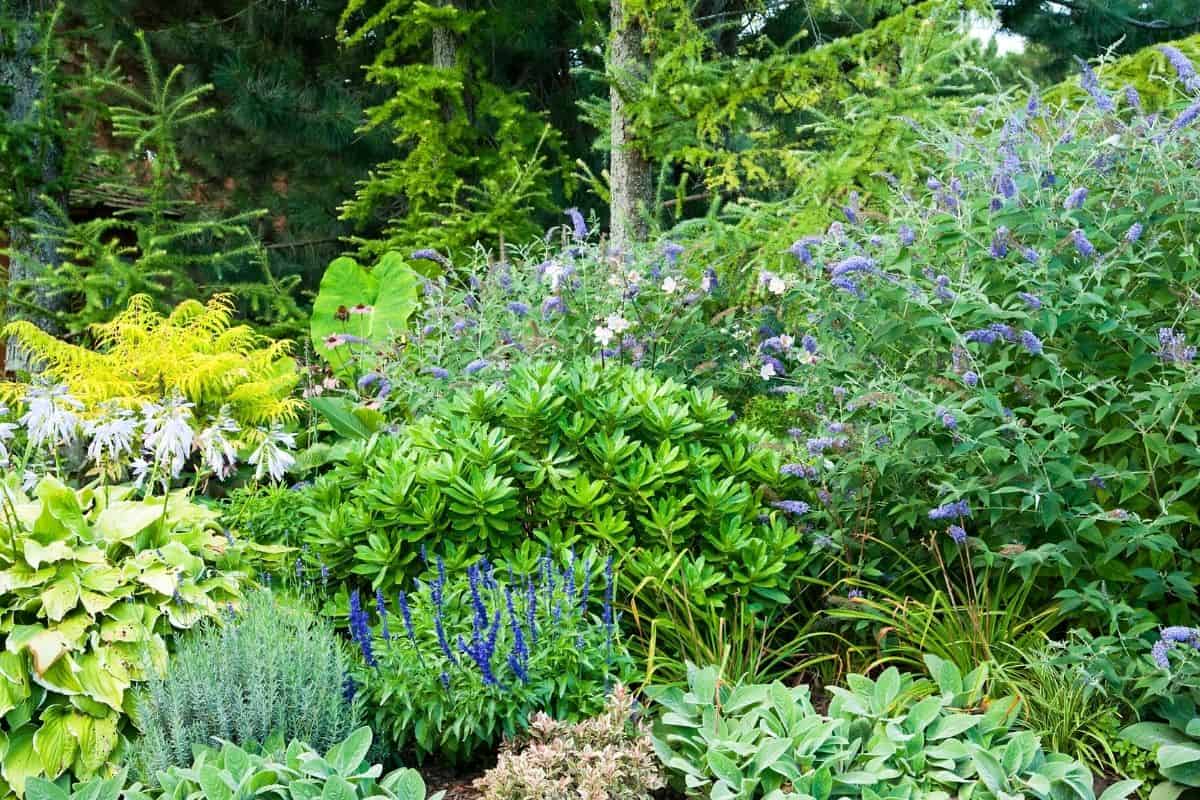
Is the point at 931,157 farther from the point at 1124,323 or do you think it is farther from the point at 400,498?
the point at 400,498

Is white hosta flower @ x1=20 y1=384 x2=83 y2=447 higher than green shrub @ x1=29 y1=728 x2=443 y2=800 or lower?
higher

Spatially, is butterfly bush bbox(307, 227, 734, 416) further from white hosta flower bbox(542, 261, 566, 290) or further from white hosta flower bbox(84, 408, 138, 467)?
white hosta flower bbox(84, 408, 138, 467)

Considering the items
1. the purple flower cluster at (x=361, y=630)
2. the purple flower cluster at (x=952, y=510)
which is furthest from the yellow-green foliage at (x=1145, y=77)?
the purple flower cluster at (x=361, y=630)

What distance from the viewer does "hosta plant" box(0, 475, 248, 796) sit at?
282cm

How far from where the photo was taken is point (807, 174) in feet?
16.7

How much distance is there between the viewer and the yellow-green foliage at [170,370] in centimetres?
555

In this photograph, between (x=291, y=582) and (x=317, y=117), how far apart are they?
717 cm

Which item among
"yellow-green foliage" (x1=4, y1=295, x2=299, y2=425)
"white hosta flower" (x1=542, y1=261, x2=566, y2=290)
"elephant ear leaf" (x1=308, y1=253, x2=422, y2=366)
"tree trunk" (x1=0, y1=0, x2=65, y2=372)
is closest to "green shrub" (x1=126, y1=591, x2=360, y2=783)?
"white hosta flower" (x1=542, y1=261, x2=566, y2=290)

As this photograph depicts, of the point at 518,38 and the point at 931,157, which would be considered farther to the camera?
the point at 518,38

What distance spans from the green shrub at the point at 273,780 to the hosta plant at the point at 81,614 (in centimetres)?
32

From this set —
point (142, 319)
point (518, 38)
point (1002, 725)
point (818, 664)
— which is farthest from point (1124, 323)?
point (518, 38)

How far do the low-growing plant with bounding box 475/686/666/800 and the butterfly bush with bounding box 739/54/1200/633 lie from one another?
3.95 ft

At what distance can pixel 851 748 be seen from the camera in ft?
8.16

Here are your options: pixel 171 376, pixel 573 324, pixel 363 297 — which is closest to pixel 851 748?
pixel 573 324
